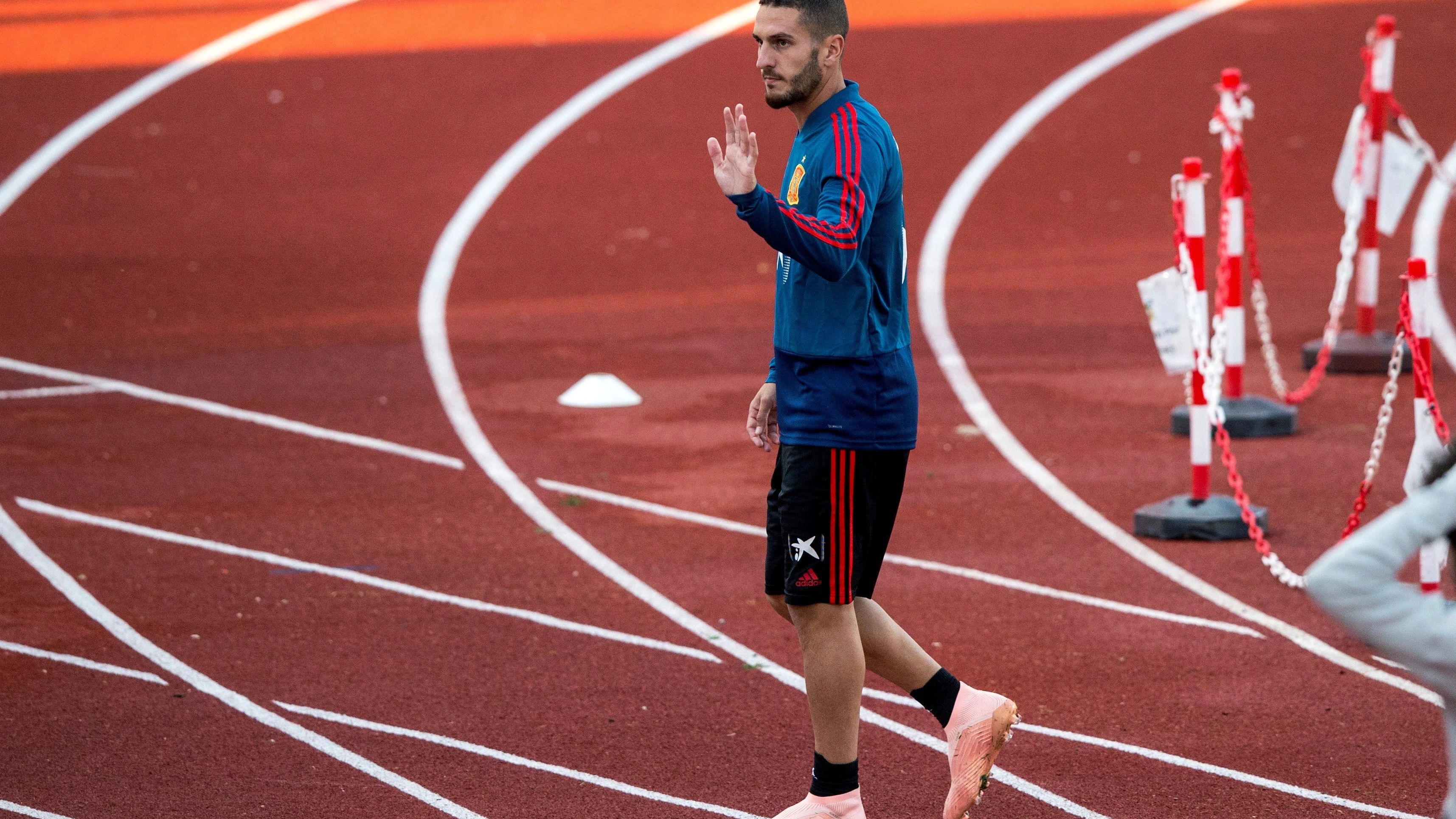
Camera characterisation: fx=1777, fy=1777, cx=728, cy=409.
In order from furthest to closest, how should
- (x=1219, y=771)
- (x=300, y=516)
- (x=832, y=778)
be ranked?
(x=300, y=516) < (x=1219, y=771) < (x=832, y=778)

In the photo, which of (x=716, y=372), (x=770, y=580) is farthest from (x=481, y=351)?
(x=770, y=580)

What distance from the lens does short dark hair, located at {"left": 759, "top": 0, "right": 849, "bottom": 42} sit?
4574 mm

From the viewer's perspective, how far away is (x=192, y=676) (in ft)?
21.5

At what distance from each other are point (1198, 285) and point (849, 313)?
3714mm

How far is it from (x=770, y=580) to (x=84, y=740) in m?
2.55

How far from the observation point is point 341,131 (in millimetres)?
17688

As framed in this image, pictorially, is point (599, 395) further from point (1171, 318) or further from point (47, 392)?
point (1171, 318)

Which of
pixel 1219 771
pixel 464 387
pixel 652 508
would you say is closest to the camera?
pixel 1219 771

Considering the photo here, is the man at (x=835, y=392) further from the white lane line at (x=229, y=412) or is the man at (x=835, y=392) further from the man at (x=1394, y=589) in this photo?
the white lane line at (x=229, y=412)

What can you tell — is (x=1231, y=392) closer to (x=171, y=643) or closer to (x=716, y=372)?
(x=716, y=372)

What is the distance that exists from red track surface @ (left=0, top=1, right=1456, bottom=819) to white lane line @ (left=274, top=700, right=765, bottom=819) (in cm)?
4

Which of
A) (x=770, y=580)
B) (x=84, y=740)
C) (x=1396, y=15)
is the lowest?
(x=84, y=740)

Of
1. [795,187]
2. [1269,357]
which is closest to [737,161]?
[795,187]

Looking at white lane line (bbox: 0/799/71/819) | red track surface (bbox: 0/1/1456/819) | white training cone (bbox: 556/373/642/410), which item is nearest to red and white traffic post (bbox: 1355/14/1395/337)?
red track surface (bbox: 0/1/1456/819)
